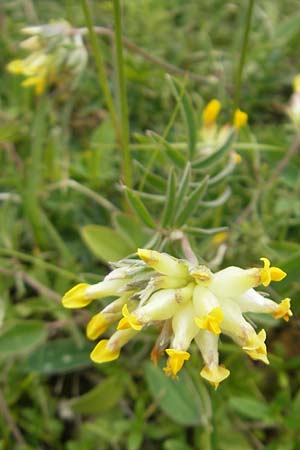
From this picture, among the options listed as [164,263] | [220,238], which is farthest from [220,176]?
[164,263]

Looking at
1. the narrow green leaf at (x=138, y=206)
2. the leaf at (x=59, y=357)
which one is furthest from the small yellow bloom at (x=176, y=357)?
the leaf at (x=59, y=357)

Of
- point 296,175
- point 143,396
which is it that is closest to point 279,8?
point 296,175

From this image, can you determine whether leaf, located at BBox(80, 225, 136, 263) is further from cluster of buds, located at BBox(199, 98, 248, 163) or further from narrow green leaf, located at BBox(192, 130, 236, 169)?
cluster of buds, located at BBox(199, 98, 248, 163)

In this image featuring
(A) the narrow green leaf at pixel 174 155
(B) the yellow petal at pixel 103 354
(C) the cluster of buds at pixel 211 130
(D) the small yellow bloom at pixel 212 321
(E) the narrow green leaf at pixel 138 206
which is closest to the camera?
(D) the small yellow bloom at pixel 212 321

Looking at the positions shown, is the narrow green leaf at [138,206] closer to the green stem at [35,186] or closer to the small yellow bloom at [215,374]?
the small yellow bloom at [215,374]

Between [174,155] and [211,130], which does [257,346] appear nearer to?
[174,155]

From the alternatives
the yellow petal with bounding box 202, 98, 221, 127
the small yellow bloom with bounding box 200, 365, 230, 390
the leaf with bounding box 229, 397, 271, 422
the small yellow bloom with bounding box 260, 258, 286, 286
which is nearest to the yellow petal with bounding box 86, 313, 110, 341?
the small yellow bloom with bounding box 200, 365, 230, 390
